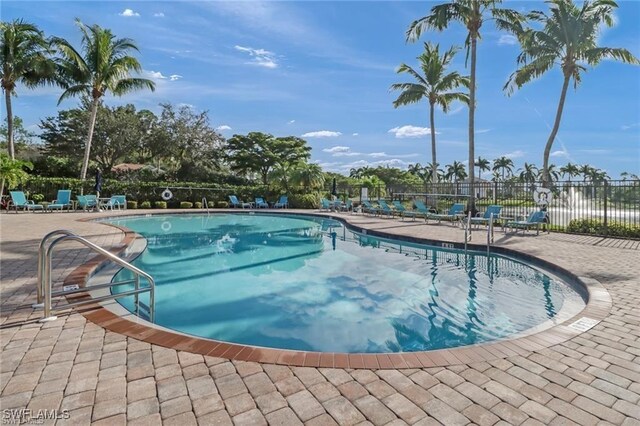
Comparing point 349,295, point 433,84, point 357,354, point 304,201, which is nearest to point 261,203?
point 304,201

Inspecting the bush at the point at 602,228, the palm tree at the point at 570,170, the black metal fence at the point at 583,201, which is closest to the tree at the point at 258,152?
the black metal fence at the point at 583,201

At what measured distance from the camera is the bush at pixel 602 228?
976cm

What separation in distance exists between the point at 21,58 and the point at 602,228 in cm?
2771

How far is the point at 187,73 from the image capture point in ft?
59.0

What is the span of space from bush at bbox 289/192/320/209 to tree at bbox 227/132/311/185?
12.5 m

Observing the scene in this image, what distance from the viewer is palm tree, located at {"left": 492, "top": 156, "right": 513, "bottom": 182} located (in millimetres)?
89625

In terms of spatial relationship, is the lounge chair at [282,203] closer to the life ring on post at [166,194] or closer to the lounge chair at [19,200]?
the life ring on post at [166,194]

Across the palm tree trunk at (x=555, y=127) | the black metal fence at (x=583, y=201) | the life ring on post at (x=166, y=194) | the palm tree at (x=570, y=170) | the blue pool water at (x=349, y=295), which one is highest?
the palm tree at (x=570, y=170)

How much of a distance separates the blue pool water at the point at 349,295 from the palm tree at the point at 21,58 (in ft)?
54.8

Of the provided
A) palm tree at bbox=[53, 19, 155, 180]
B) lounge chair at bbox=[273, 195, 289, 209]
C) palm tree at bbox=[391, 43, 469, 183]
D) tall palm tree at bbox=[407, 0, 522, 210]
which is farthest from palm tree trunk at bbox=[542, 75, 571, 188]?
palm tree at bbox=[53, 19, 155, 180]

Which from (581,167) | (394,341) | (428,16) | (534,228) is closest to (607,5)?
(428,16)

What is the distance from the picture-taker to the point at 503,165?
90.0 m

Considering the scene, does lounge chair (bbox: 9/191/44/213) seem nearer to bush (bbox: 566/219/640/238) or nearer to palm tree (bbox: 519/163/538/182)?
bush (bbox: 566/219/640/238)

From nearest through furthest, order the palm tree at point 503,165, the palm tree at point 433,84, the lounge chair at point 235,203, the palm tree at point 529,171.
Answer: the palm tree at point 433,84
the lounge chair at point 235,203
the palm tree at point 529,171
the palm tree at point 503,165
